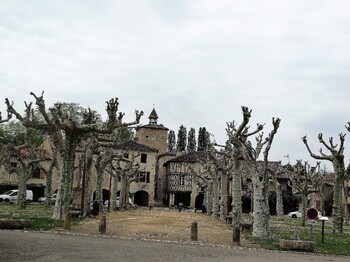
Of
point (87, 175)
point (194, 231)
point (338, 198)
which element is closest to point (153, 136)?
point (87, 175)

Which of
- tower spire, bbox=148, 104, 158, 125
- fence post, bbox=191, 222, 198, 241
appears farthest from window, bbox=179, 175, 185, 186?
fence post, bbox=191, 222, 198, 241

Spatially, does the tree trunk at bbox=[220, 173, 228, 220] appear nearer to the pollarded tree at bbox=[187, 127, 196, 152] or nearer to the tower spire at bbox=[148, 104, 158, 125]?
the tower spire at bbox=[148, 104, 158, 125]

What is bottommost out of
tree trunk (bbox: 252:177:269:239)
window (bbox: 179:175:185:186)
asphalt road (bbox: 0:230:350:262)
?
asphalt road (bbox: 0:230:350:262)

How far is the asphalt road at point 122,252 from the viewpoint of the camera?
11.5 m

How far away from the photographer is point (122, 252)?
42.3 ft

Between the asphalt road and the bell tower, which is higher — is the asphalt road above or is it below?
below

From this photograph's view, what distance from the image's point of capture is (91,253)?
40.7 ft

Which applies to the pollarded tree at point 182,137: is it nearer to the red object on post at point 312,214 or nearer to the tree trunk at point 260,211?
the tree trunk at point 260,211

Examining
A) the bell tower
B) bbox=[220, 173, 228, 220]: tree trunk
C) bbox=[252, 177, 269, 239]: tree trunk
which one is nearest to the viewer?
bbox=[252, 177, 269, 239]: tree trunk

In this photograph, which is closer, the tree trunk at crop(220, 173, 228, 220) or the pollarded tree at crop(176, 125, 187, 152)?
the tree trunk at crop(220, 173, 228, 220)

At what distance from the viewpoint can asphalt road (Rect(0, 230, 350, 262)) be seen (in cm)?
1149

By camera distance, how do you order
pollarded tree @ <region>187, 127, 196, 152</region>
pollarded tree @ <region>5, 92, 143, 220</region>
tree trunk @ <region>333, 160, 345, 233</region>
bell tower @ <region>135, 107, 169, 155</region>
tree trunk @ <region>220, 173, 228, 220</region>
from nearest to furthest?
pollarded tree @ <region>5, 92, 143, 220</region> < tree trunk @ <region>333, 160, 345, 233</region> < tree trunk @ <region>220, 173, 228, 220</region> < bell tower @ <region>135, 107, 169, 155</region> < pollarded tree @ <region>187, 127, 196, 152</region>

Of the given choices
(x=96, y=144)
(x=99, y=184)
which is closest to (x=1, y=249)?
(x=96, y=144)

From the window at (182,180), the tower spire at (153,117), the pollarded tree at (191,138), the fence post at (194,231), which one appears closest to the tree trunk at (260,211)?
the fence post at (194,231)
